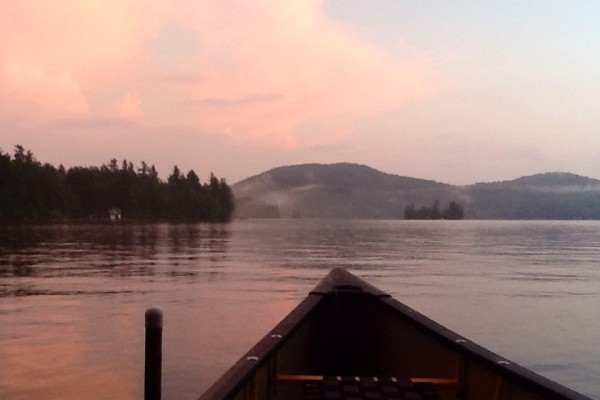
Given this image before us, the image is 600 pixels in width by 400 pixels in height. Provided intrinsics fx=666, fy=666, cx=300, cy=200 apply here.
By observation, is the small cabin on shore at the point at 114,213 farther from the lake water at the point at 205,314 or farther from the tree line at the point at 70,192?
the lake water at the point at 205,314

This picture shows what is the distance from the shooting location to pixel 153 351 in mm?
8062

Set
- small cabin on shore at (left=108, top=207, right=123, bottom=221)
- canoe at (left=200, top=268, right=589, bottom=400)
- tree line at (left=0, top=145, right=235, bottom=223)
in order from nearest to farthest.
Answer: canoe at (left=200, top=268, right=589, bottom=400) → tree line at (left=0, top=145, right=235, bottom=223) → small cabin on shore at (left=108, top=207, right=123, bottom=221)

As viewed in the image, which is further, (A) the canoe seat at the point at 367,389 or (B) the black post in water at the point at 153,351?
(B) the black post in water at the point at 153,351

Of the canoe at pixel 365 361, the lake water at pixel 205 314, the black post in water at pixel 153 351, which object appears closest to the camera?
the canoe at pixel 365 361

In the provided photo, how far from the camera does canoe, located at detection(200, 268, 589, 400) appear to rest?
6.03 m

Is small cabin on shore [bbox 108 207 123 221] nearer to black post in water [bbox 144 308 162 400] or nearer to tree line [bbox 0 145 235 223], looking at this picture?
tree line [bbox 0 145 235 223]

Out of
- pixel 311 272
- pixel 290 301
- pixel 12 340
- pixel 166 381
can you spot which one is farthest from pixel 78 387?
pixel 311 272

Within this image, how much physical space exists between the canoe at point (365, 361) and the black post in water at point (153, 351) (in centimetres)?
139

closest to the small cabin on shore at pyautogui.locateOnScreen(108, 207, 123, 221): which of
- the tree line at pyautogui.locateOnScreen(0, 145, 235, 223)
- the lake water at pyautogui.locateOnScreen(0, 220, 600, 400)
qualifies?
the tree line at pyautogui.locateOnScreen(0, 145, 235, 223)

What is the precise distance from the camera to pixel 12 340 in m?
15.1

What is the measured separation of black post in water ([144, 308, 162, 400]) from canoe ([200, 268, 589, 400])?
54.9 inches

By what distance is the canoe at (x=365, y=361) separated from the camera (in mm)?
6027

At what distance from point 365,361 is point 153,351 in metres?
3.42

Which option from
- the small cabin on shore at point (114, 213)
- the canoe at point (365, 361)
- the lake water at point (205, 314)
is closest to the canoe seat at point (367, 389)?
the canoe at point (365, 361)
